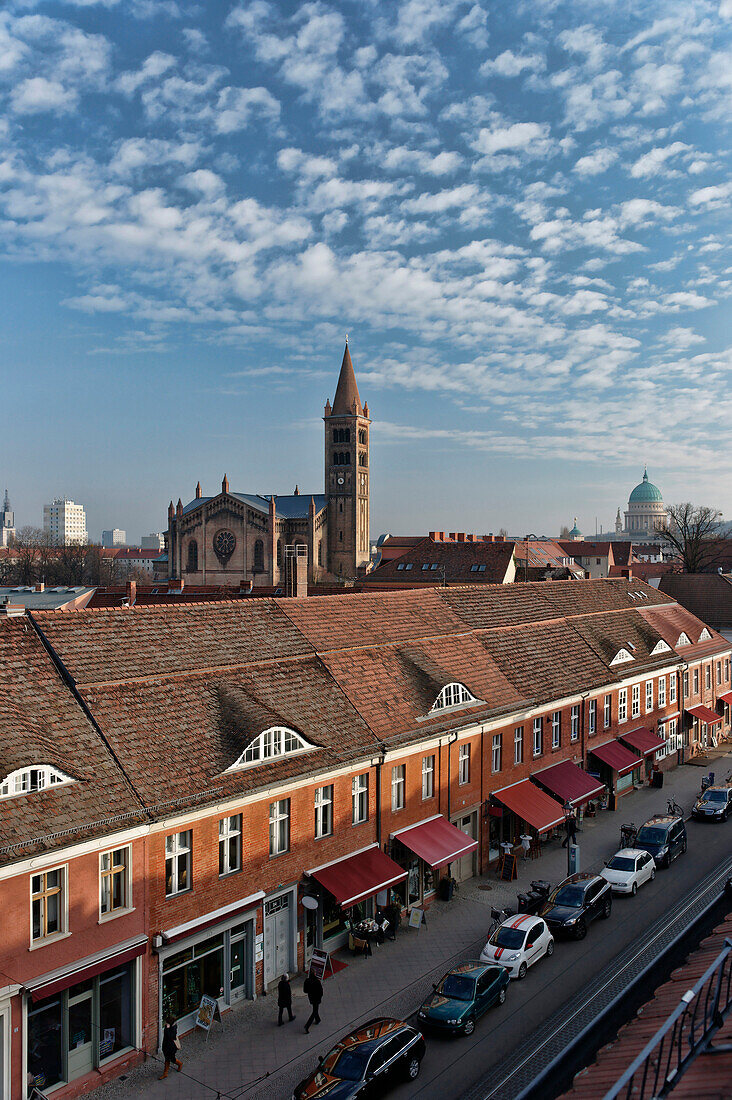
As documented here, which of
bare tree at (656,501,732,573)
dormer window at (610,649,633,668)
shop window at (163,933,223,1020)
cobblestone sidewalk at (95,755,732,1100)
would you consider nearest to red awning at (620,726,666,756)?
dormer window at (610,649,633,668)

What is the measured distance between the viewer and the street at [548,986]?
51.5ft

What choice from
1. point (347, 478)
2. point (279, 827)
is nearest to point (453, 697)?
point (279, 827)

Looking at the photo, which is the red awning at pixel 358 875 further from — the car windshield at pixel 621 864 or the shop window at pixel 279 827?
the car windshield at pixel 621 864

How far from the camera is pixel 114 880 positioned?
15734 millimetres

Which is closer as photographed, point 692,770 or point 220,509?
point 692,770

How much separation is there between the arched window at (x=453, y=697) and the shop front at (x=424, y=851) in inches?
134

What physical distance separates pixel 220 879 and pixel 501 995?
7.08 metres

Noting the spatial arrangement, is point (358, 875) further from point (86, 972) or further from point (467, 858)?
point (86, 972)

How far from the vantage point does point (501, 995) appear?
18.3 metres

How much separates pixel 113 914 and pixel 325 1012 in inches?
226

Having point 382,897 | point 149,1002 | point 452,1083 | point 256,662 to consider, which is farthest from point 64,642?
point 452,1083

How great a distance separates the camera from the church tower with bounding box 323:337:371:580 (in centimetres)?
12019

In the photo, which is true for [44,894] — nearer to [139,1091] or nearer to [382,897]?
[139,1091]

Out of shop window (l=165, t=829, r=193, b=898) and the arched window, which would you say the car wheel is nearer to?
shop window (l=165, t=829, r=193, b=898)
